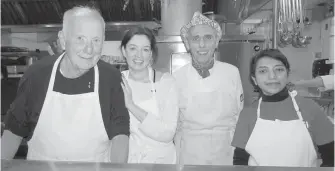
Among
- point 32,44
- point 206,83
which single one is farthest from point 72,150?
point 32,44

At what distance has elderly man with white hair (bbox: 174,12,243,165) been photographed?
1.23m

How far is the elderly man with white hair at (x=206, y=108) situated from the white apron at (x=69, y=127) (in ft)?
1.24

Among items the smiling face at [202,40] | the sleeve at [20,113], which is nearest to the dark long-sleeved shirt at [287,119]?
the smiling face at [202,40]

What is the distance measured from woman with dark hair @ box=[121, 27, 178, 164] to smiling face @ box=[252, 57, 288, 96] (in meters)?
0.32

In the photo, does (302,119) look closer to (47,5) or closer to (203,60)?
(203,60)

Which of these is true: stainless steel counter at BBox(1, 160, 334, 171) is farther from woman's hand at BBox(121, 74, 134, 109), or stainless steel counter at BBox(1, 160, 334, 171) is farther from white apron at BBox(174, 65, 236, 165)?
white apron at BBox(174, 65, 236, 165)

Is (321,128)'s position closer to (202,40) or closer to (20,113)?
(202,40)

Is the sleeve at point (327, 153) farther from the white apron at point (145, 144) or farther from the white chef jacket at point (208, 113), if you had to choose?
the white apron at point (145, 144)

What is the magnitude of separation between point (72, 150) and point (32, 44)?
1.35 meters

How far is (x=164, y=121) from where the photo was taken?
Result: 1107mm

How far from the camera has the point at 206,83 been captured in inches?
48.9

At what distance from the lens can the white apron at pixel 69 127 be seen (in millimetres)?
991

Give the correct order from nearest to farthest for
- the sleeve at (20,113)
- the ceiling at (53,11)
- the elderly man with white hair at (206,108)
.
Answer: the sleeve at (20,113) < the elderly man with white hair at (206,108) < the ceiling at (53,11)

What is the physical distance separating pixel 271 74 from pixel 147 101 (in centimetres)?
45
